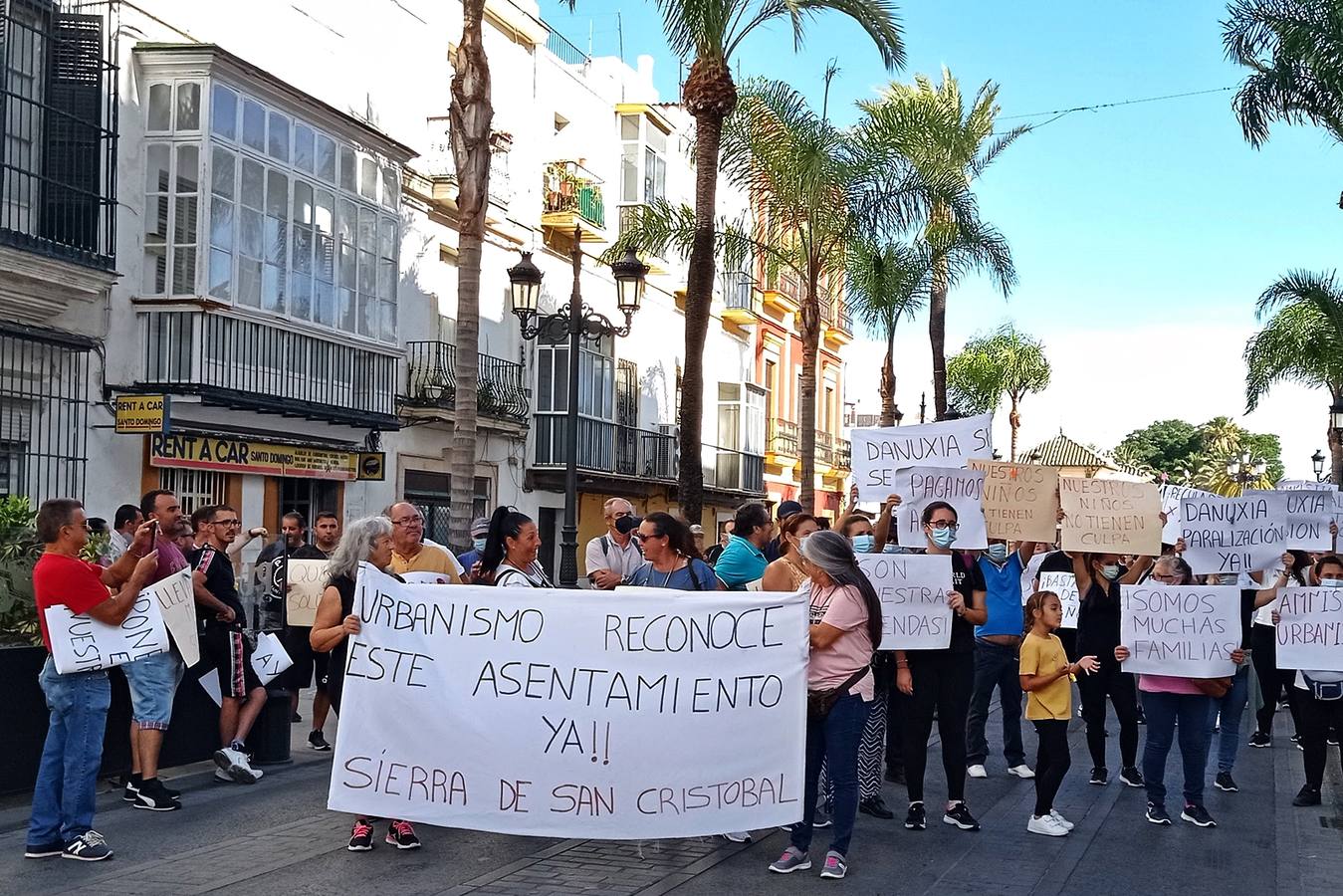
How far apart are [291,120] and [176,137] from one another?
1.92 metres

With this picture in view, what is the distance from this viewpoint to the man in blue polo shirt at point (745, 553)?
9.72m

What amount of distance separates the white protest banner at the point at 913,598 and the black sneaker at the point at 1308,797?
2817 millimetres

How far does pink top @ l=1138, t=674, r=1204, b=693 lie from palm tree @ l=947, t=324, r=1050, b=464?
55.5m

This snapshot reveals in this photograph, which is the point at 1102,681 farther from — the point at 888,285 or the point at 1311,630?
the point at 888,285

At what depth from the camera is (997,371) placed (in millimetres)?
64688

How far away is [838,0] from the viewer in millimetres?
20062

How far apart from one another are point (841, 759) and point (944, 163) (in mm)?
24057

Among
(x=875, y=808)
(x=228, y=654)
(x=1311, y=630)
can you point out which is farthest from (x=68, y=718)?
(x=1311, y=630)

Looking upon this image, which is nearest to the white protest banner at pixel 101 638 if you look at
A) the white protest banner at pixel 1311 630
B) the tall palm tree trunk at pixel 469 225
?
the white protest banner at pixel 1311 630

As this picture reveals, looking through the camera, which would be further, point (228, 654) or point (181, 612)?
point (228, 654)

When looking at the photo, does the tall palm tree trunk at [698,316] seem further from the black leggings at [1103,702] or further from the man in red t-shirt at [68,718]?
the man in red t-shirt at [68,718]

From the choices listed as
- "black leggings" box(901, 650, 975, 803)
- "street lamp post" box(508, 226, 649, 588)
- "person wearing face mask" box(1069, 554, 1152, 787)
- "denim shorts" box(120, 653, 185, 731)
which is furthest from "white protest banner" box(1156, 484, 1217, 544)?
"denim shorts" box(120, 653, 185, 731)

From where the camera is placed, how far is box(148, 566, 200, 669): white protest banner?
27.8 ft

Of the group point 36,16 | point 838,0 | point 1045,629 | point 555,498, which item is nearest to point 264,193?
point 36,16
